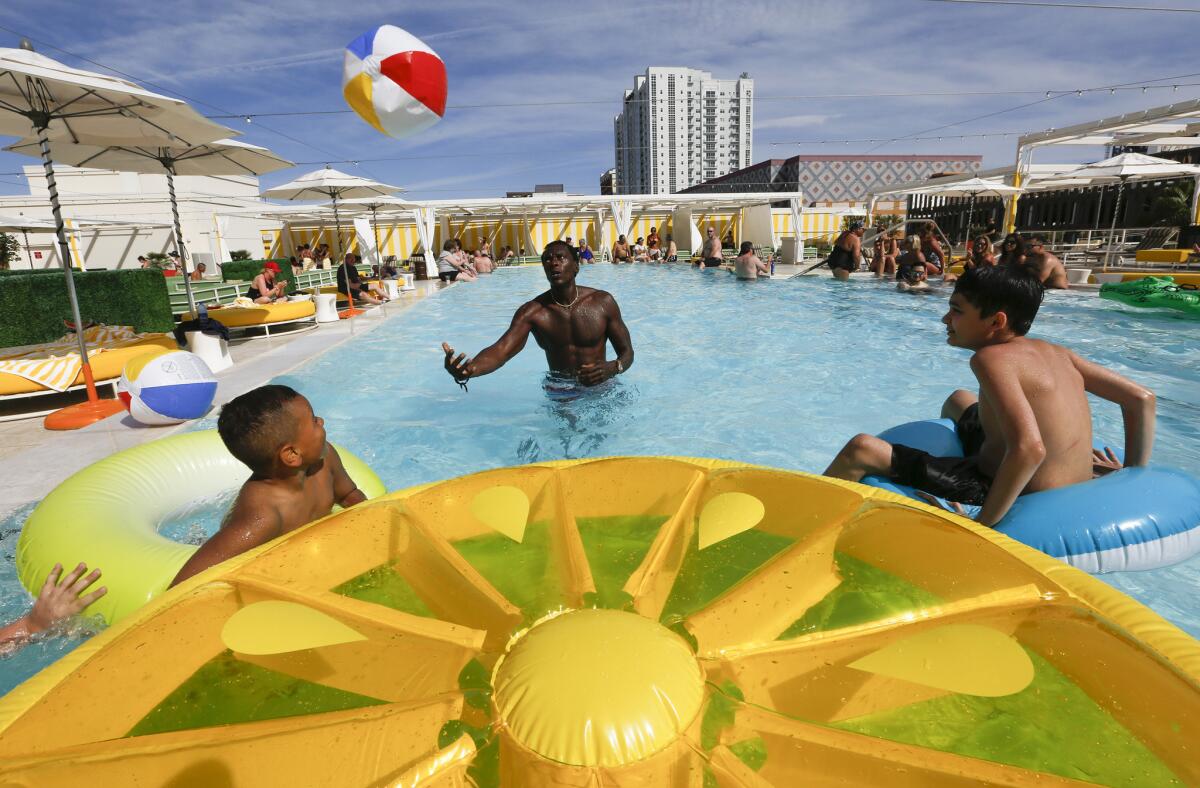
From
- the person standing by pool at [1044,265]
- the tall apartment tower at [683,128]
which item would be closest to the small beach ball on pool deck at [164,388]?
the person standing by pool at [1044,265]

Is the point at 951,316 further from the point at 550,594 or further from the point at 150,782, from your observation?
the point at 150,782

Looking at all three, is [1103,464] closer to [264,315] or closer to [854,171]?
[264,315]

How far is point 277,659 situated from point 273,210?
2366 cm

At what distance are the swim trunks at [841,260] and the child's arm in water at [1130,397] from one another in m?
11.9

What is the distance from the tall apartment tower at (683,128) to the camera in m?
91.8

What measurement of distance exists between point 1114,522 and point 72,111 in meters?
7.02

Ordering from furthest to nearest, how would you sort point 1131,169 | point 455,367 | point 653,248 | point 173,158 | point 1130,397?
1. point 653,248
2. point 1131,169
3. point 173,158
4. point 455,367
5. point 1130,397

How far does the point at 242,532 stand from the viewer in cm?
169

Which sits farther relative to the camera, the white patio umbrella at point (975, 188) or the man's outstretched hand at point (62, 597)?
the white patio umbrella at point (975, 188)

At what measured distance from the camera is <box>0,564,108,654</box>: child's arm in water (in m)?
1.71

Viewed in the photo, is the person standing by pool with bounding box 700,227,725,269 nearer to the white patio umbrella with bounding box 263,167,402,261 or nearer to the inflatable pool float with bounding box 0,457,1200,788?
the white patio umbrella with bounding box 263,167,402,261

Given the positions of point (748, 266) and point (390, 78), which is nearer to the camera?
point (390, 78)

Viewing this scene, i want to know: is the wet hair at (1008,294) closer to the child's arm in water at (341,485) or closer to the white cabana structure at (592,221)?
the child's arm in water at (341,485)

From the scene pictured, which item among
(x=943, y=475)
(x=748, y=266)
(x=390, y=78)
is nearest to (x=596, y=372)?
(x=943, y=475)
